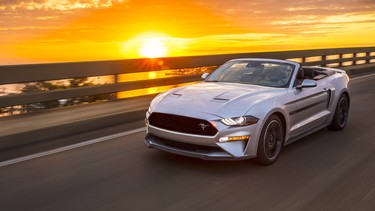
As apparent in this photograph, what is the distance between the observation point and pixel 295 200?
4.60m

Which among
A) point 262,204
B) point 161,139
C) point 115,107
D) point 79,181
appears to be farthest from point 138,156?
point 115,107

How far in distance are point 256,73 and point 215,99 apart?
147 cm

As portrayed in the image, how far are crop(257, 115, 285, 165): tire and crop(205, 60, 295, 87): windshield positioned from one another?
2.84 ft

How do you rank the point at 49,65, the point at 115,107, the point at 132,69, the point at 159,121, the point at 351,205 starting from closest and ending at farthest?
the point at 351,205 → the point at 159,121 → the point at 49,65 → the point at 115,107 → the point at 132,69

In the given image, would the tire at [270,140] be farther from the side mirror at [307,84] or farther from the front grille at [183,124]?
the side mirror at [307,84]

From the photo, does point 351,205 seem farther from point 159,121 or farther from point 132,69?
point 132,69

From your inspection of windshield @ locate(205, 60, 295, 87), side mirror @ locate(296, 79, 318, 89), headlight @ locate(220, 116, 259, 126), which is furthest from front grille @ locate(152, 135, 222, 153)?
side mirror @ locate(296, 79, 318, 89)

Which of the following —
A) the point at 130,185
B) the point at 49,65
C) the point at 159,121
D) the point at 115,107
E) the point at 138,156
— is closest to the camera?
the point at 130,185

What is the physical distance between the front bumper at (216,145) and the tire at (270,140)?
134mm

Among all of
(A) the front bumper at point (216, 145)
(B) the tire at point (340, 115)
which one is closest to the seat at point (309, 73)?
(B) the tire at point (340, 115)

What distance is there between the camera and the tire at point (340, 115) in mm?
7930

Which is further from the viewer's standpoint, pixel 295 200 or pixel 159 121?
pixel 159 121

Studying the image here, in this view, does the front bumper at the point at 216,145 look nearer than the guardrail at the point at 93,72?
Yes

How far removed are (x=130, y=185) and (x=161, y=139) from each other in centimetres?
100
